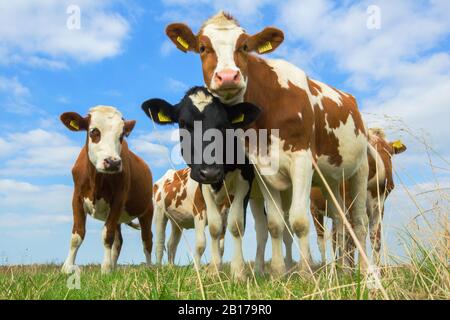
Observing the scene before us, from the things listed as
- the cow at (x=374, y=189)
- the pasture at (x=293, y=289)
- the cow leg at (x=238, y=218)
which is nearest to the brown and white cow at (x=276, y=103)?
the cow leg at (x=238, y=218)

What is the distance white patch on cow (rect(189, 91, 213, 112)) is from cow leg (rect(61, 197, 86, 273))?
3.85 m

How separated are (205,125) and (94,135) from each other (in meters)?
3.52

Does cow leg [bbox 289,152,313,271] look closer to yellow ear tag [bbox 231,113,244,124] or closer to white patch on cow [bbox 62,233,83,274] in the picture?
yellow ear tag [bbox 231,113,244,124]

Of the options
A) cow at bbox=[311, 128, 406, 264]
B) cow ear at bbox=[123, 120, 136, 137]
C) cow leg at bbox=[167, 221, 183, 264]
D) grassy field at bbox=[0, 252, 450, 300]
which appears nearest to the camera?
grassy field at bbox=[0, 252, 450, 300]

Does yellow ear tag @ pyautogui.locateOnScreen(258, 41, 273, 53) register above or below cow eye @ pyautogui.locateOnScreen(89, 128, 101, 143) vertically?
below

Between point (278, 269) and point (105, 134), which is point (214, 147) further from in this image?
point (105, 134)

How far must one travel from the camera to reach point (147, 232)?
480 inches

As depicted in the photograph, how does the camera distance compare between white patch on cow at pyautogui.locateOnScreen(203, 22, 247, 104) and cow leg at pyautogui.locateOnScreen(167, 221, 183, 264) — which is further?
Answer: cow leg at pyautogui.locateOnScreen(167, 221, 183, 264)

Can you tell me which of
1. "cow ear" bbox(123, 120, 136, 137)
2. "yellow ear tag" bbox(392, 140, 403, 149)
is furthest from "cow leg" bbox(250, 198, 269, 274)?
"yellow ear tag" bbox(392, 140, 403, 149)

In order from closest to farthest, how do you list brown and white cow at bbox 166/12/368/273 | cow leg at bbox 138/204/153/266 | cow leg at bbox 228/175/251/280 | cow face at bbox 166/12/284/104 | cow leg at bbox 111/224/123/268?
cow face at bbox 166/12/284/104, brown and white cow at bbox 166/12/368/273, cow leg at bbox 228/175/251/280, cow leg at bbox 111/224/123/268, cow leg at bbox 138/204/153/266

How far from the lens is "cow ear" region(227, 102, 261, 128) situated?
6.20m

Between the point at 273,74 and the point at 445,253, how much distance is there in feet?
9.67

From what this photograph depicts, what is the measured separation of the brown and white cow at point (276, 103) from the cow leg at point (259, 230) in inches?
38.9
